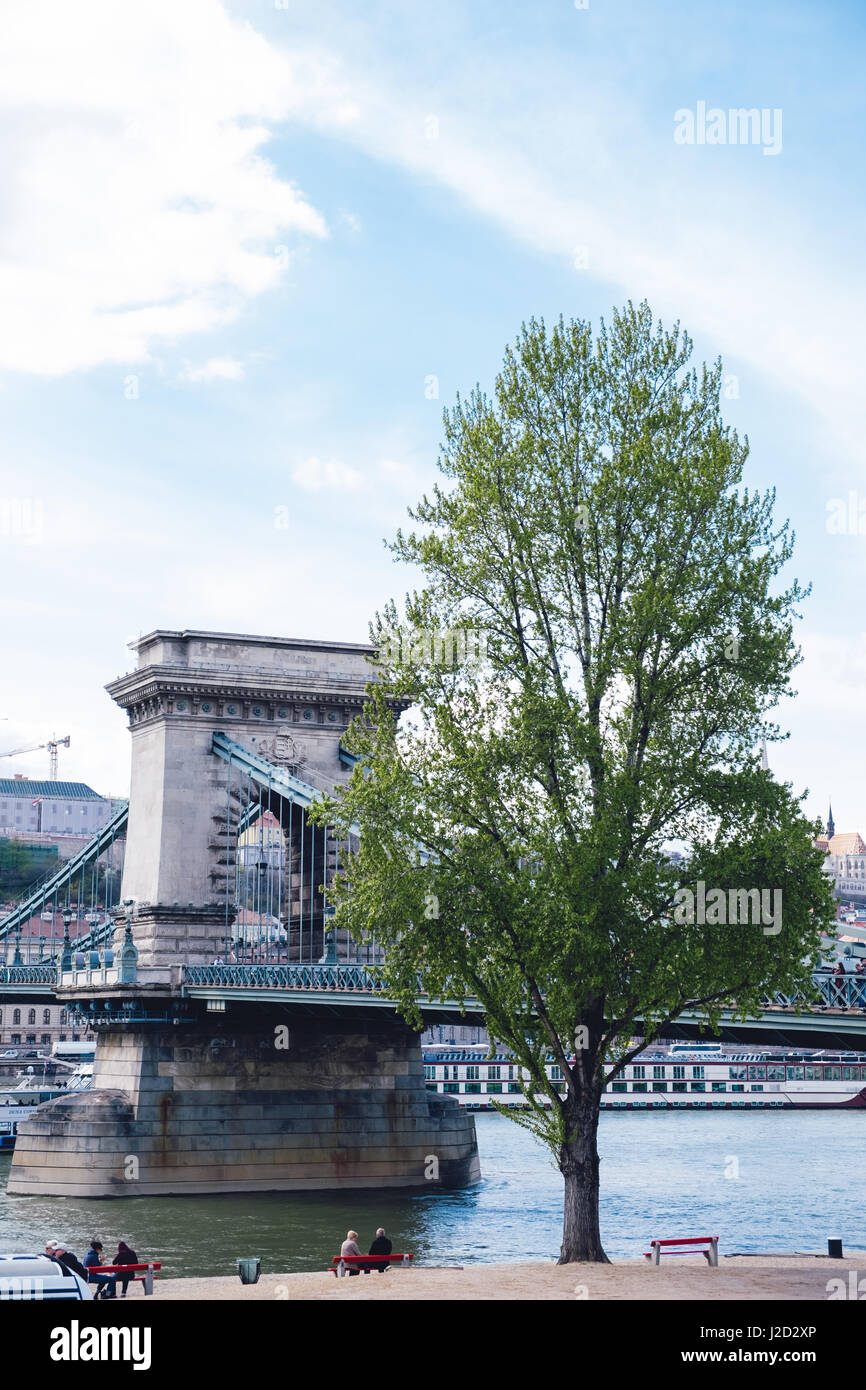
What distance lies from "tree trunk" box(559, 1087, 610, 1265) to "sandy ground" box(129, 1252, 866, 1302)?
0.73 m

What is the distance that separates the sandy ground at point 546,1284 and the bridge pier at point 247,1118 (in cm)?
2576

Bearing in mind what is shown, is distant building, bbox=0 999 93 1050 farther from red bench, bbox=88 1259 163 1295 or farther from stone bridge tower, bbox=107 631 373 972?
red bench, bbox=88 1259 163 1295

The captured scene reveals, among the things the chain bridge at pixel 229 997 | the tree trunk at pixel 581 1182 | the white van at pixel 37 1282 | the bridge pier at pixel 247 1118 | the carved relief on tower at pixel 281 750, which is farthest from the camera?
the carved relief on tower at pixel 281 750

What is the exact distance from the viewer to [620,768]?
32.2 metres

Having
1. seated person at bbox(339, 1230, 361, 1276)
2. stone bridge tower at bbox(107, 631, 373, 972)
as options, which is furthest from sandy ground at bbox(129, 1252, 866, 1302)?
stone bridge tower at bbox(107, 631, 373, 972)

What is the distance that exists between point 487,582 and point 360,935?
7.52 meters

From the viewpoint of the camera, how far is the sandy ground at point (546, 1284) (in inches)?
1039

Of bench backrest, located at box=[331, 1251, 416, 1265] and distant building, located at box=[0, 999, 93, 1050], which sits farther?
distant building, located at box=[0, 999, 93, 1050]

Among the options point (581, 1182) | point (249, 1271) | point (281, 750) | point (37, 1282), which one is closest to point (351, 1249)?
point (249, 1271)

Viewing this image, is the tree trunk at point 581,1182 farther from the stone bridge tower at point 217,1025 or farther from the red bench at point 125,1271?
the stone bridge tower at point 217,1025

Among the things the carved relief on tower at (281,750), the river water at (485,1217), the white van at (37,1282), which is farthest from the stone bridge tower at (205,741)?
the white van at (37,1282)

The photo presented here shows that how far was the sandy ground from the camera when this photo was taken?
86.6ft
